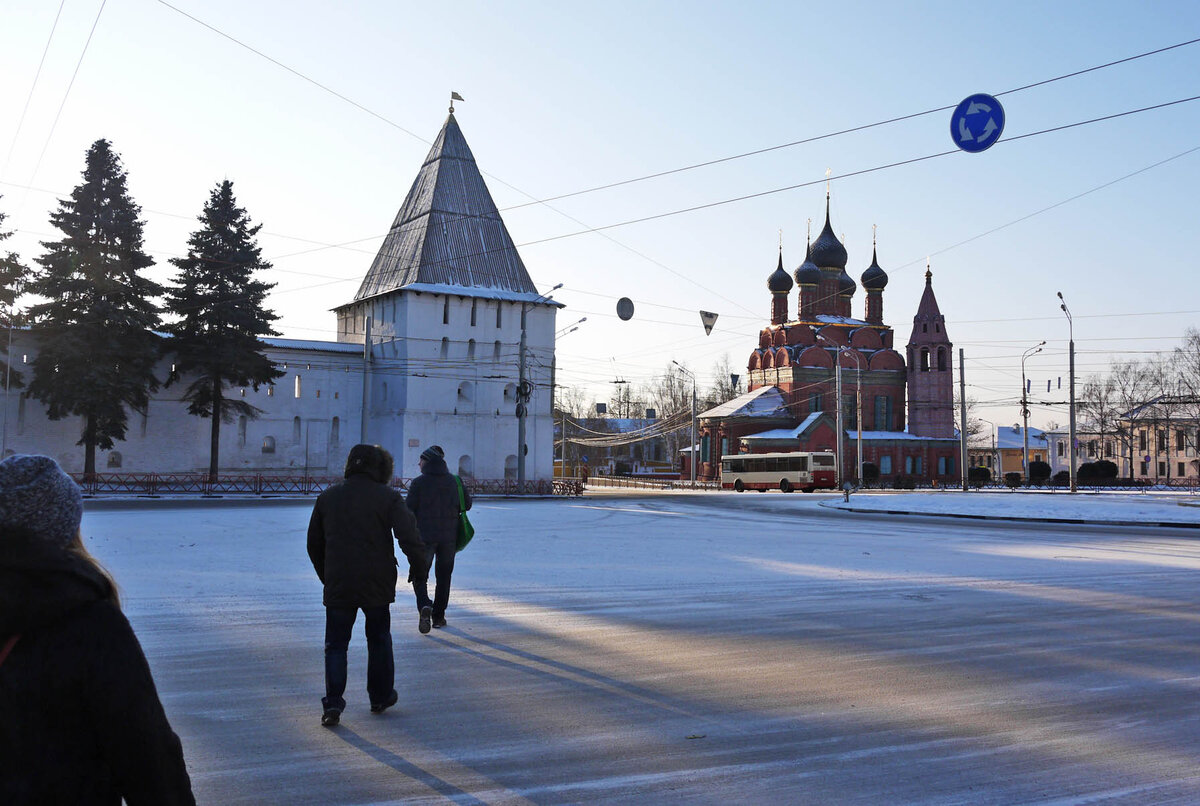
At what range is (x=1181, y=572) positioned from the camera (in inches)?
547

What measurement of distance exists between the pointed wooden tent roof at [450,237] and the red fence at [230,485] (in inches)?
509

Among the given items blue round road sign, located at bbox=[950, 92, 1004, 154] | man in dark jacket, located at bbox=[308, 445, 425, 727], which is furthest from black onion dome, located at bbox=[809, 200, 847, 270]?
man in dark jacket, located at bbox=[308, 445, 425, 727]

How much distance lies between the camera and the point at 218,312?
45.2 meters

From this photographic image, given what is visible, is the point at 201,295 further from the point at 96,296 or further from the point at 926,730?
the point at 926,730

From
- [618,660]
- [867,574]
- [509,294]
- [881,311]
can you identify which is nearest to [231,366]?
[509,294]

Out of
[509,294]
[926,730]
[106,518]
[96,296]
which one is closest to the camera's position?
[926,730]

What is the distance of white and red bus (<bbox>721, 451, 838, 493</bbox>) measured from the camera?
57.8m

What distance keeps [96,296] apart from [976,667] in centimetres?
4255

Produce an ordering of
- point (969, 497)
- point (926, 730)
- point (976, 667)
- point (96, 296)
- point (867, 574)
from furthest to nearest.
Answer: point (96, 296) < point (969, 497) < point (867, 574) < point (976, 667) < point (926, 730)

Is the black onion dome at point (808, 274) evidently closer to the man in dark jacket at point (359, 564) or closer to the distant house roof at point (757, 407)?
the distant house roof at point (757, 407)

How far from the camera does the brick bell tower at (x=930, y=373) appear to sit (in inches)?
2916

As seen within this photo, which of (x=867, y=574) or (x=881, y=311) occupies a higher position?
(x=881, y=311)

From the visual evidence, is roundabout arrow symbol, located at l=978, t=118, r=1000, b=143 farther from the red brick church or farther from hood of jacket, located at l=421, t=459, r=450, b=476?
the red brick church

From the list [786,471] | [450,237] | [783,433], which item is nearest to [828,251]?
[783,433]
